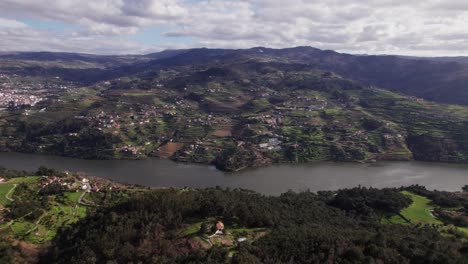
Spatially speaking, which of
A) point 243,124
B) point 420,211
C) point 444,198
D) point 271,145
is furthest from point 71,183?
point 243,124

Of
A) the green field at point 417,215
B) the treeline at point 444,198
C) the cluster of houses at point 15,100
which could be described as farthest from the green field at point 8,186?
the cluster of houses at point 15,100

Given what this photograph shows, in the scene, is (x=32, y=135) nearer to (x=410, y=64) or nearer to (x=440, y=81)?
(x=440, y=81)

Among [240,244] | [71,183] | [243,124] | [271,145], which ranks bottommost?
[271,145]

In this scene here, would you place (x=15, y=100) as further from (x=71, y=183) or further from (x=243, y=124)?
(x=71, y=183)

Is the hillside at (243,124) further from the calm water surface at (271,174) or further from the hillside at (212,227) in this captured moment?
Result: the hillside at (212,227)

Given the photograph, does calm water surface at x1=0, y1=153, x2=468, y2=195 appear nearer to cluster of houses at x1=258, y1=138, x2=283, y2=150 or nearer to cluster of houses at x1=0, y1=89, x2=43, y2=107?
cluster of houses at x1=258, y1=138, x2=283, y2=150

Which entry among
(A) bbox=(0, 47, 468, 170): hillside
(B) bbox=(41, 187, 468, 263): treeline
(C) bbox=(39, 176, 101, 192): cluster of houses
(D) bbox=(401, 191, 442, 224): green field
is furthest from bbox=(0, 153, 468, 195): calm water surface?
(B) bbox=(41, 187, 468, 263): treeline
